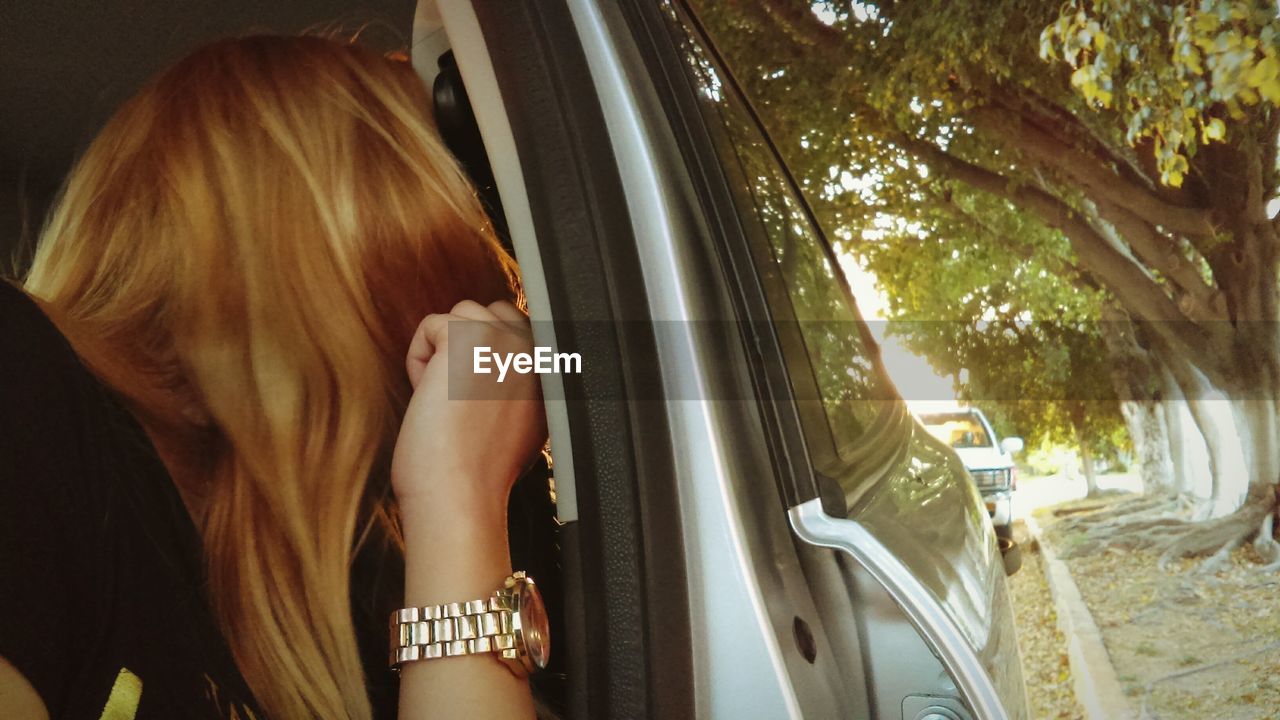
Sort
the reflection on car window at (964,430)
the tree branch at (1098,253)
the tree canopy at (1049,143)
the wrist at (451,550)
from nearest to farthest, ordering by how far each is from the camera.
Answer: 1. the wrist at (451,550)
2. the tree canopy at (1049,143)
3. the tree branch at (1098,253)
4. the reflection on car window at (964,430)

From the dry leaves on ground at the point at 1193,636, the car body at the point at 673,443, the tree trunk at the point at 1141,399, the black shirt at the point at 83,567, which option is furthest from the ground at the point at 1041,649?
the black shirt at the point at 83,567

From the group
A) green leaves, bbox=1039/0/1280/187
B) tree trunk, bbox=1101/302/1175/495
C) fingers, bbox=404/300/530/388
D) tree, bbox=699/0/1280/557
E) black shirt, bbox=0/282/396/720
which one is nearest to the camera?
black shirt, bbox=0/282/396/720

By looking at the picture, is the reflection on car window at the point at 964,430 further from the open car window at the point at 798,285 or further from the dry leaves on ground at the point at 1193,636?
the open car window at the point at 798,285

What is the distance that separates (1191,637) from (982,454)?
9.68ft

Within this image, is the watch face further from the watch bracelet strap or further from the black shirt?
the black shirt

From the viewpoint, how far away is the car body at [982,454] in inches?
313

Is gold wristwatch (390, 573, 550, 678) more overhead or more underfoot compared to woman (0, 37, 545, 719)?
more underfoot

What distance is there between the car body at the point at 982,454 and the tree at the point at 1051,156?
1847mm

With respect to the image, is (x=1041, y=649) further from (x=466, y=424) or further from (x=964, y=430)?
(x=466, y=424)

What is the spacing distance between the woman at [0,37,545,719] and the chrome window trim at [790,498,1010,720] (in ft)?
1.22

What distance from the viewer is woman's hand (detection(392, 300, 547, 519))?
0.99 meters

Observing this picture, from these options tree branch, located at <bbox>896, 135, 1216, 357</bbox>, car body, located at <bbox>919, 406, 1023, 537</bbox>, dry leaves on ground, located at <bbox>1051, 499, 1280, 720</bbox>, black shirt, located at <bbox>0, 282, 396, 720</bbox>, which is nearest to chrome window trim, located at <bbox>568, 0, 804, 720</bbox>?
black shirt, located at <bbox>0, 282, 396, 720</bbox>

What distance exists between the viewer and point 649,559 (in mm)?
872

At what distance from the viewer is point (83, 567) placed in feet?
2.47
